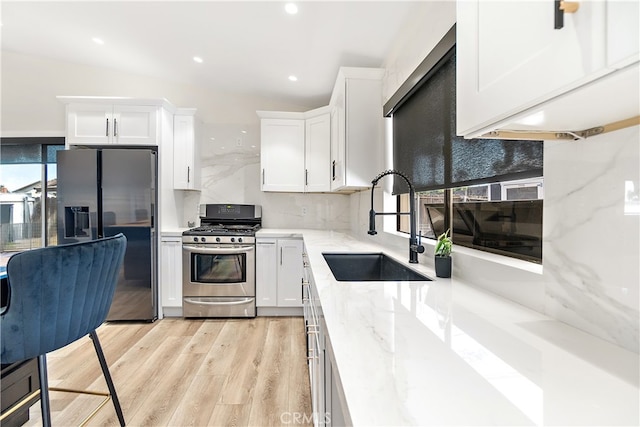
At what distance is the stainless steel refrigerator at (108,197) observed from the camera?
3.15m

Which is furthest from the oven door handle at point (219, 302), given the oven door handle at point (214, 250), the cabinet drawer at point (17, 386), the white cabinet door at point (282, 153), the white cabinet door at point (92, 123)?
the white cabinet door at point (92, 123)

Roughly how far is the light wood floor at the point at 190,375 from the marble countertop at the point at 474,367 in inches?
53.6

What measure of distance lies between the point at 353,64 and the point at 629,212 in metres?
2.60

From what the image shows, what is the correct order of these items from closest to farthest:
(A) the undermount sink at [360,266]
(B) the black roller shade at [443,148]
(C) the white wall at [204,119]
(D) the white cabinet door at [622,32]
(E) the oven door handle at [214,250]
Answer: (D) the white cabinet door at [622,32], (B) the black roller shade at [443,148], (A) the undermount sink at [360,266], (E) the oven door handle at [214,250], (C) the white wall at [204,119]

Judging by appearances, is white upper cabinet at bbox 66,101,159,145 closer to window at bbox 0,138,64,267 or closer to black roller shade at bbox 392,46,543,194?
window at bbox 0,138,64,267

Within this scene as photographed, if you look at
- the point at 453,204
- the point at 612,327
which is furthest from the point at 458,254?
the point at 612,327

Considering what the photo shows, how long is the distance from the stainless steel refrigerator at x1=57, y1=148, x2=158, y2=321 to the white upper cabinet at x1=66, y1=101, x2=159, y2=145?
8.6 inches

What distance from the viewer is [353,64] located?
2855 millimetres

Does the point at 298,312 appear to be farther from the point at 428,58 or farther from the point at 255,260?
the point at 428,58

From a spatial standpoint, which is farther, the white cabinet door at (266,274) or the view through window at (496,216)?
the white cabinet door at (266,274)

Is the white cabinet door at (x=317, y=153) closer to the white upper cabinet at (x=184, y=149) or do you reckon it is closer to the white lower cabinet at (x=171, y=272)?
the white upper cabinet at (x=184, y=149)

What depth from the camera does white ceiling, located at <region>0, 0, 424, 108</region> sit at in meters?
2.28

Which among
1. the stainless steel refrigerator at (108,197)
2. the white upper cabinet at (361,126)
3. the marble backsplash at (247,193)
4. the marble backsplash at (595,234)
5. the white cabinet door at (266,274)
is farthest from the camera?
the marble backsplash at (247,193)

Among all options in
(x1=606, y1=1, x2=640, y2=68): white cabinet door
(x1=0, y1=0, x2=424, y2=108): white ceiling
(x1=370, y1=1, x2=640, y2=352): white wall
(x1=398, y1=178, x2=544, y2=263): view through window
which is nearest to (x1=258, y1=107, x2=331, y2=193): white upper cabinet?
(x1=0, y1=0, x2=424, y2=108): white ceiling
